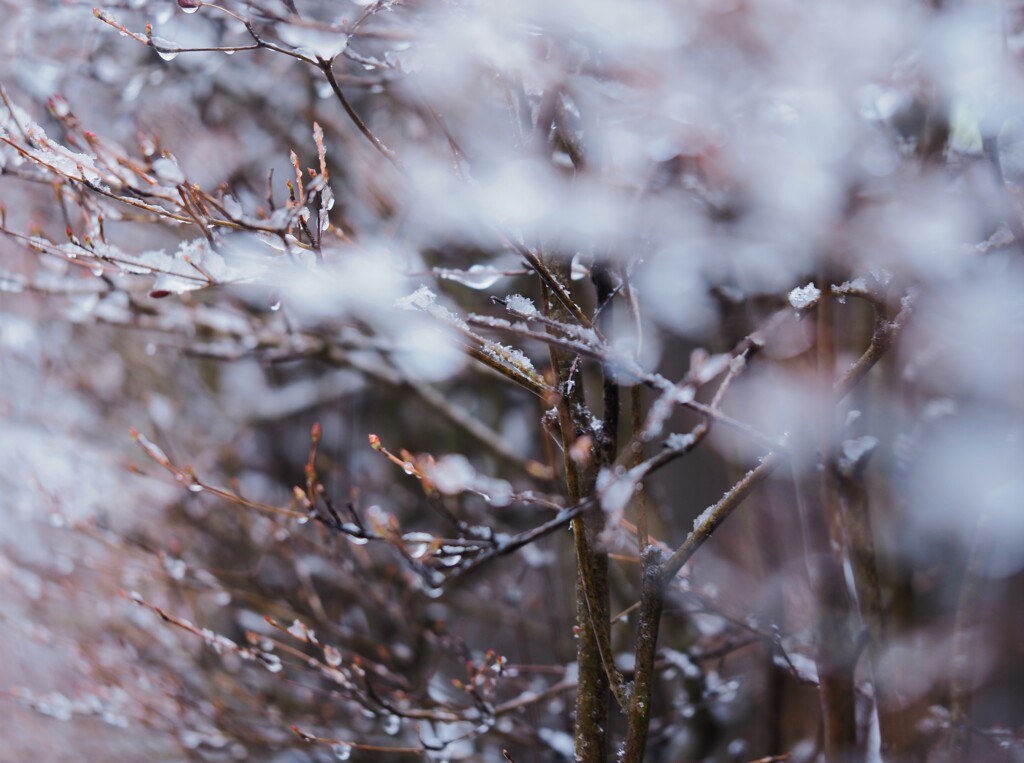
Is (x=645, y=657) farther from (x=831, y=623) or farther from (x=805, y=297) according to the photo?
(x=805, y=297)

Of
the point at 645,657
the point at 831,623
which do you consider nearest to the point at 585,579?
the point at 645,657

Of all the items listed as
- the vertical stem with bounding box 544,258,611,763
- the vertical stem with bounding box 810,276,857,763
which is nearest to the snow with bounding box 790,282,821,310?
the vertical stem with bounding box 810,276,857,763

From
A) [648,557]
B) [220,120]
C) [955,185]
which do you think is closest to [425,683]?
[648,557]

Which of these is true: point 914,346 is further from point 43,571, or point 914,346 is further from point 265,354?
point 43,571

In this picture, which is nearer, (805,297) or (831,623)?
(805,297)

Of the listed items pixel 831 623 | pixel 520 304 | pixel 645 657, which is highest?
pixel 520 304

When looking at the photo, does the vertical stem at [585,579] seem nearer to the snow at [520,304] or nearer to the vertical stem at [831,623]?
the snow at [520,304]

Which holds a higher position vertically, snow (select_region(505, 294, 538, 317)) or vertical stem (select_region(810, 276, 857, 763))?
snow (select_region(505, 294, 538, 317))

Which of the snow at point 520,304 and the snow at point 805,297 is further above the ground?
the snow at point 805,297

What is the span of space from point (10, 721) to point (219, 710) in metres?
2.40

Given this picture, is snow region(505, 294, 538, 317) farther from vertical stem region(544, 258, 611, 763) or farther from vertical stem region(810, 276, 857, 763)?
vertical stem region(810, 276, 857, 763)

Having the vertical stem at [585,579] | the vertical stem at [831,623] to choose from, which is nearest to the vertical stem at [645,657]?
the vertical stem at [585,579]

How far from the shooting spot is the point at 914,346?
Answer: 2855 mm

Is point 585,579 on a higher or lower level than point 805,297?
Answer: lower
